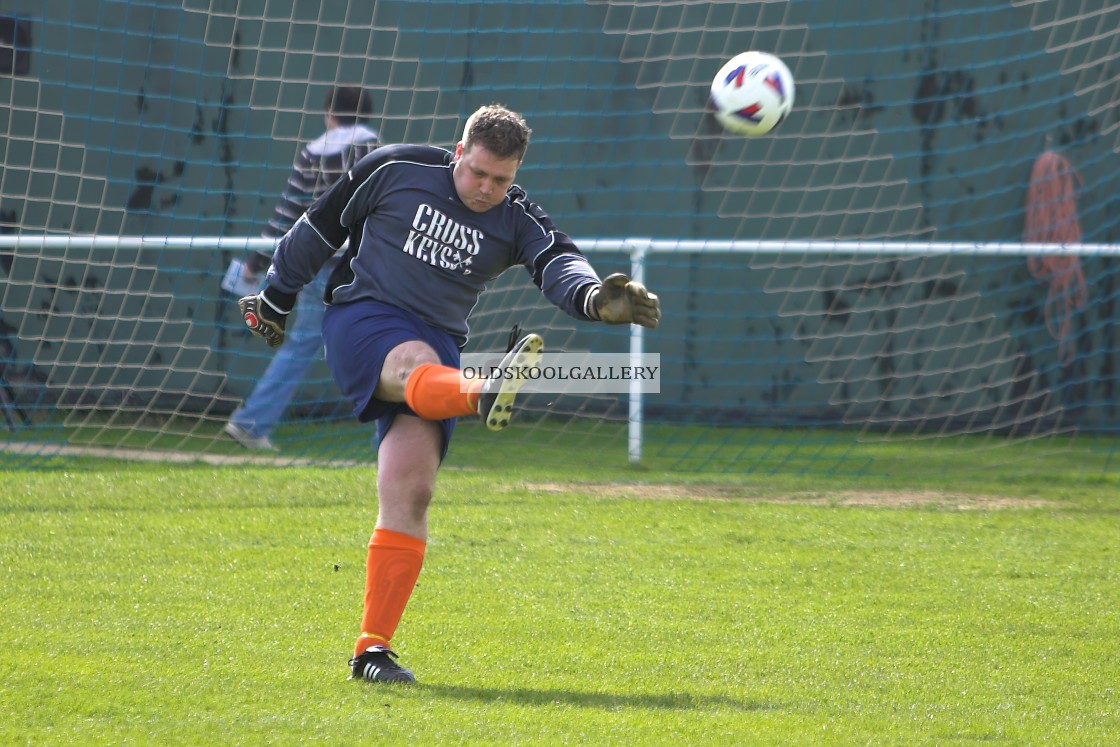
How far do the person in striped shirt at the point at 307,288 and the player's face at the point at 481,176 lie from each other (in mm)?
3819

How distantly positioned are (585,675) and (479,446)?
15.4 feet

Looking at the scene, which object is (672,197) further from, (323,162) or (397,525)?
(397,525)

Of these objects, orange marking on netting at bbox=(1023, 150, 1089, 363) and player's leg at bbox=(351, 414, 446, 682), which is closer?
player's leg at bbox=(351, 414, 446, 682)

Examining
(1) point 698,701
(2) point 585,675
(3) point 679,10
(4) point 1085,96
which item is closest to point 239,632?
(2) point 585,675

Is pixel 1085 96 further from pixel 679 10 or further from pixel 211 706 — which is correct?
pixel 211 706

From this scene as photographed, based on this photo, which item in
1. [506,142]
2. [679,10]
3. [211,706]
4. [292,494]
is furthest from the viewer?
[679,10]

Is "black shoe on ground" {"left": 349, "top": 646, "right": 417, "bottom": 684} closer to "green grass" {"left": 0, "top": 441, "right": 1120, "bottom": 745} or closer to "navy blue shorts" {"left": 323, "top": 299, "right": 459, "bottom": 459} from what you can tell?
"green grass" {"left": 0, "top": 441, "right": 1120, "bottom": 745}

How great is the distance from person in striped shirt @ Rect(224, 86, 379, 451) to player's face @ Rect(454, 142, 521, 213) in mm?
3819

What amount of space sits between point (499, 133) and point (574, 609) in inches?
70.1

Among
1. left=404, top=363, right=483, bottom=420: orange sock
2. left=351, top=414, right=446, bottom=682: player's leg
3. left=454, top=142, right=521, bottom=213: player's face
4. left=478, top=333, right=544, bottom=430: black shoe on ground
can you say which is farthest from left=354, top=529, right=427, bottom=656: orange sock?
left=454, top=142, right=521, bottom=213: player's face

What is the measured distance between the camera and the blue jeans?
7.77 meters

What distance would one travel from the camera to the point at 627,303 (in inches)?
133

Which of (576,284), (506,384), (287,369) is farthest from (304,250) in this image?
(287,369)

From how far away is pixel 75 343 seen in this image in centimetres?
877
